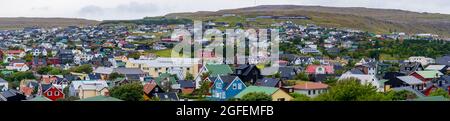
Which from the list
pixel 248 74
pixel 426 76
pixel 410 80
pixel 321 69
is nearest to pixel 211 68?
pixel 248 74

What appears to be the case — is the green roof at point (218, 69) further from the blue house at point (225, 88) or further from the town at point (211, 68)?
the blue house at point (225, 88)

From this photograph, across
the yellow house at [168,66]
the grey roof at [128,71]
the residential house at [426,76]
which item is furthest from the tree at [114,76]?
the residential house at [426,76]

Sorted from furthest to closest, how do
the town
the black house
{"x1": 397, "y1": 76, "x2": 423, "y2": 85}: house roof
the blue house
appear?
{"x1": 397, "y1": 76, "x2": 423, "y2": 85}: house roof, the black house, the blue house, the town

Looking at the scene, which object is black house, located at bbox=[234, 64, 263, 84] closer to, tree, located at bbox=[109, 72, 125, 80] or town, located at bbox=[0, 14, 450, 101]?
town, located at bbox=[0, 14, 450, 101]

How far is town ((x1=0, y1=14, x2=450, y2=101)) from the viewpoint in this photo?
5.86 meters

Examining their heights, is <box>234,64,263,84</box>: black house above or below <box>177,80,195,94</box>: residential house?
above

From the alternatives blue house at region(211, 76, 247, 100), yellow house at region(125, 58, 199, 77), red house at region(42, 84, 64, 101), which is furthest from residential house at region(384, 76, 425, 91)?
red house at region(42, 84, 64, 101)

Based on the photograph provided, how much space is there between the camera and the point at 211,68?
11.1 m

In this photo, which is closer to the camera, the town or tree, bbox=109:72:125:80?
the town

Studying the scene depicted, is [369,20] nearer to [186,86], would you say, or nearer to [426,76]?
[426,76]
